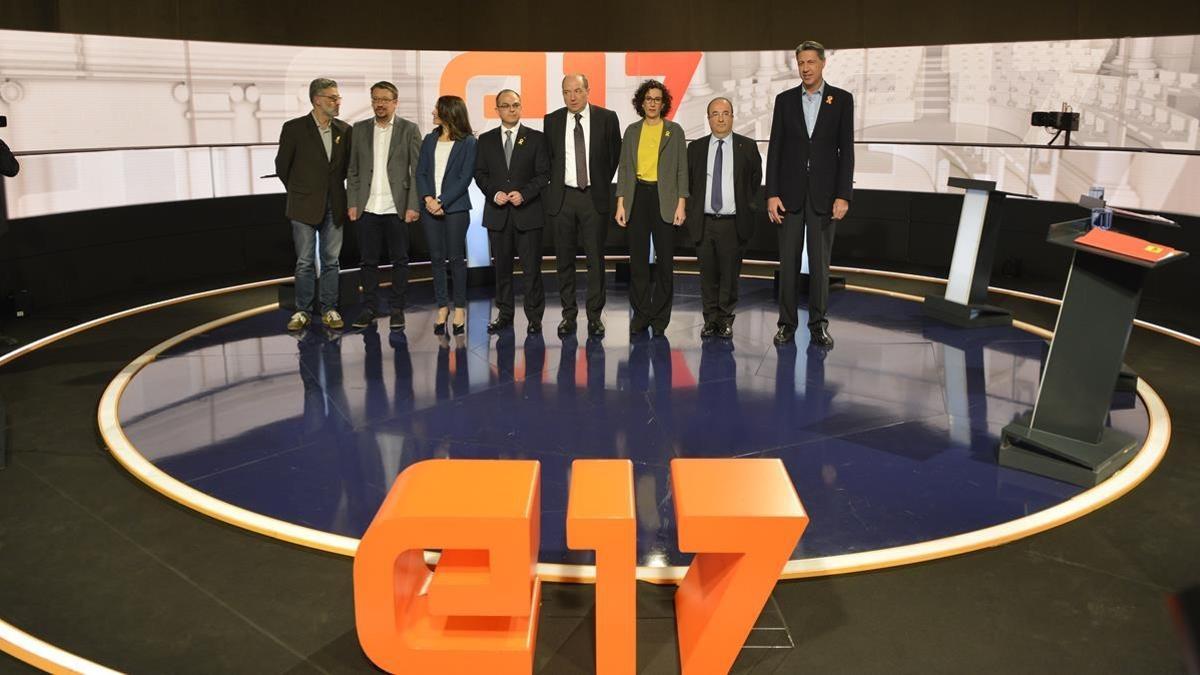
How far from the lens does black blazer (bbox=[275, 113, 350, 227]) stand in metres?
6.98

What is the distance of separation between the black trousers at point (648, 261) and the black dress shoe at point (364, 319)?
192 cm

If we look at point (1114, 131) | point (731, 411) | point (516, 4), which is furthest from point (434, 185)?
point (1114, 131)

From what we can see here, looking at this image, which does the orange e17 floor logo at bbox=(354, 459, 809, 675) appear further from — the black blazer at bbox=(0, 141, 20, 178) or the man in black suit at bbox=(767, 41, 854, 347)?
the black blazer at bbox=(0, 141, 20, 178)

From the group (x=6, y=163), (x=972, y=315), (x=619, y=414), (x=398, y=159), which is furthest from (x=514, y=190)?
(x=972, y=315)

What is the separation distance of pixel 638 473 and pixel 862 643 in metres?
1.60

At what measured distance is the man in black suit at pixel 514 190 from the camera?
6.74 metres

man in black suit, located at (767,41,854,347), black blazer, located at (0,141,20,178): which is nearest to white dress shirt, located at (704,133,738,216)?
man in black suit, located at (767,41,854,347)

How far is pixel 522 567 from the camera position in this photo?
2805 mm

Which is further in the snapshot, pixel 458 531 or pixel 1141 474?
pixel 1141 474

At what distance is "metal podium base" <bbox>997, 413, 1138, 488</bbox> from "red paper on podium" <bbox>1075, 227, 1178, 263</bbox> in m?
0.88

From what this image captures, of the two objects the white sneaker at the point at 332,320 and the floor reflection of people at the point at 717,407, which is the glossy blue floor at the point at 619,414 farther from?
the white sneaker at the point at 332,320

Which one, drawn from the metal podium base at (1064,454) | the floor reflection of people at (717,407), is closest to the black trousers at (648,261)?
the floor reflection of people at (717,407)

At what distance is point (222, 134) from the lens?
29.9ft

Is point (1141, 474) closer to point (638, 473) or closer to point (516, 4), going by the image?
point (638, 473)
